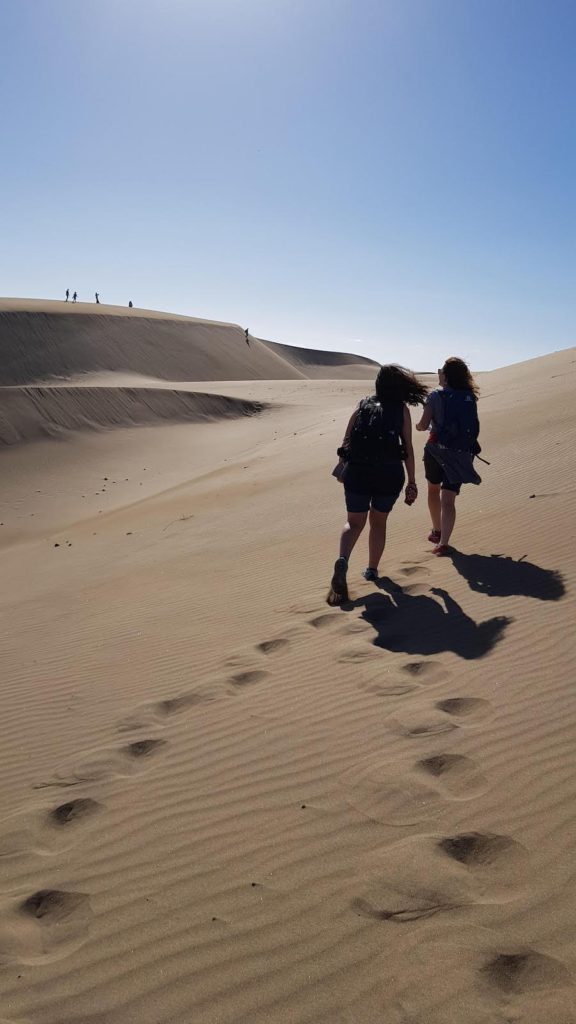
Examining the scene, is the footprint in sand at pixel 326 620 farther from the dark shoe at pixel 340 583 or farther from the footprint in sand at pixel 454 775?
the footprint in sand at pixel 454 775

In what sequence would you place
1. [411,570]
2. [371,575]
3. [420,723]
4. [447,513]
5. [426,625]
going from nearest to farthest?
1. [420,723]
2. [426,625]
3. [371,575]
4. [411,570]
5. [447,513]

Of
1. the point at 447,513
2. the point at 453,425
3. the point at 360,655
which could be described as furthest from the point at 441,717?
the point at 453,425

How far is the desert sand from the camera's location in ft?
7.81

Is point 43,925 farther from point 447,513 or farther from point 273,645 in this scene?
point 447,513

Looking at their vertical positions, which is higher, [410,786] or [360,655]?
[360,655]

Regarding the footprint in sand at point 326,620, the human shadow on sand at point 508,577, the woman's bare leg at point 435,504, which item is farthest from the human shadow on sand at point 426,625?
the woman's bare leg at point 435,504

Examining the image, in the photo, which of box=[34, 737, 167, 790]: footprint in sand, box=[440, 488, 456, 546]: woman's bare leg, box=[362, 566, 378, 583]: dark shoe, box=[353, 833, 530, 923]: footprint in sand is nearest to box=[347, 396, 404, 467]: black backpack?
box=[440, 488, 456, 546]: woman's bare leg

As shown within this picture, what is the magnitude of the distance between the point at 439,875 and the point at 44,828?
6.01 feet

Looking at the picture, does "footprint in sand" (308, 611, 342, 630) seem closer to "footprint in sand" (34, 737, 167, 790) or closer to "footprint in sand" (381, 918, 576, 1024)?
"footprint in sand" (34, 737, 167, 790)

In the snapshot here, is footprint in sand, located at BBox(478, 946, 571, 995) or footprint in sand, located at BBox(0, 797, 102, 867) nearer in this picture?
footprint in sand, located at BBox(478, 946, 571, 995)

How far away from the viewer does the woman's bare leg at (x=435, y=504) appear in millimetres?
7129

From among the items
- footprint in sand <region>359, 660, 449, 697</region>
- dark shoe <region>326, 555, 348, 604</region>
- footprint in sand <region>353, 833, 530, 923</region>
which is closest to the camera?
footprint in sand <region>353, 833, 530, 923</region>

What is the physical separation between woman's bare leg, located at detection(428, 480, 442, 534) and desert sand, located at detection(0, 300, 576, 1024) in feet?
1.01

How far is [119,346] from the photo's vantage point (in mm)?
49688
